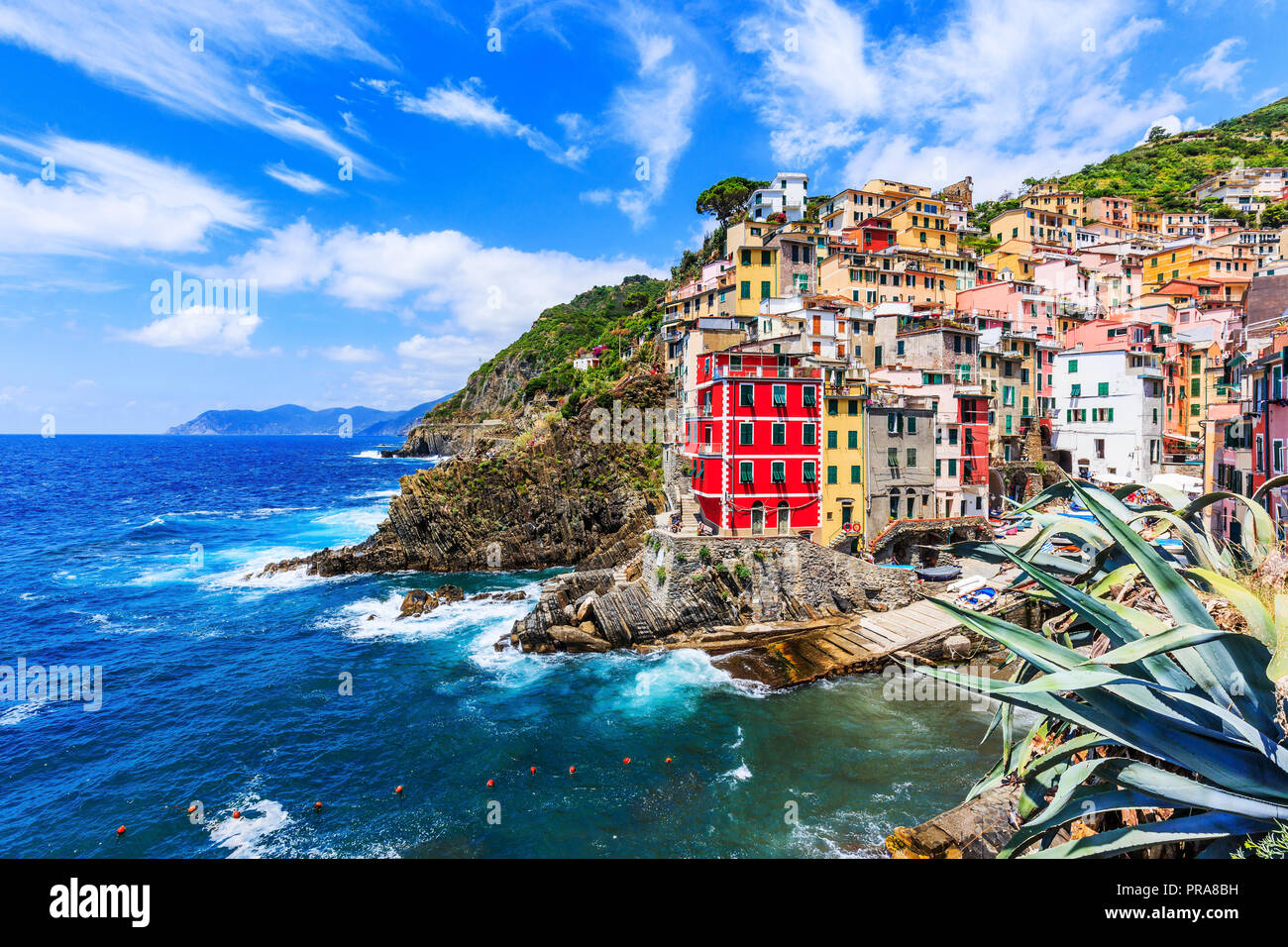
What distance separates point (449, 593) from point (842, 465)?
98.8 feet

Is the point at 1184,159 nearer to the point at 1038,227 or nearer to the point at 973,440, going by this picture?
the point at 1038,227

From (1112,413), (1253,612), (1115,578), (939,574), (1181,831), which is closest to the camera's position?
(1181,831)

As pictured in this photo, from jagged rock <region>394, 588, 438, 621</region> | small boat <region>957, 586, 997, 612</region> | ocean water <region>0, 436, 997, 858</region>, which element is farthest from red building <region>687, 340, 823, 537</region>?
jagged rock <region>394, 588, 438, 621</region>

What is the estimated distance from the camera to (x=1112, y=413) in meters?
47.9

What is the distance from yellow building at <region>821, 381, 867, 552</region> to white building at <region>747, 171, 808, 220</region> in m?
51.3

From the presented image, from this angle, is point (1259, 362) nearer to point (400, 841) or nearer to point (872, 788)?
point (872, 788)

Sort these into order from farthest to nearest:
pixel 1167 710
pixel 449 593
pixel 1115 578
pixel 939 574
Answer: pixel 449 593, pixel 939 574, pixel 1115 578, pixel 1167 710

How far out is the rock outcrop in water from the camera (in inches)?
2103

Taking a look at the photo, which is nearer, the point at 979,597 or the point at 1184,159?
the point at 979,597

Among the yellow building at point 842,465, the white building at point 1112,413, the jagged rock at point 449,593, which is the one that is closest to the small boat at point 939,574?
the yellow building at point 842,465

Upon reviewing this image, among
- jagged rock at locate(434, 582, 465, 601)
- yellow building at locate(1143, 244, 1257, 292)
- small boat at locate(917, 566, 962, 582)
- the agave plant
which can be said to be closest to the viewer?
the agave plant

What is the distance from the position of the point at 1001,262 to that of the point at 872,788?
71689 millimetres

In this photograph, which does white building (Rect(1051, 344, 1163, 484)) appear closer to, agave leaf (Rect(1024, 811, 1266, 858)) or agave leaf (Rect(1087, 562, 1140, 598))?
agave leaf (Rect(1087, 562, 1140, 598))

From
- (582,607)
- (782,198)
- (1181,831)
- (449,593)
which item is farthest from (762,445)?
(782,198)
